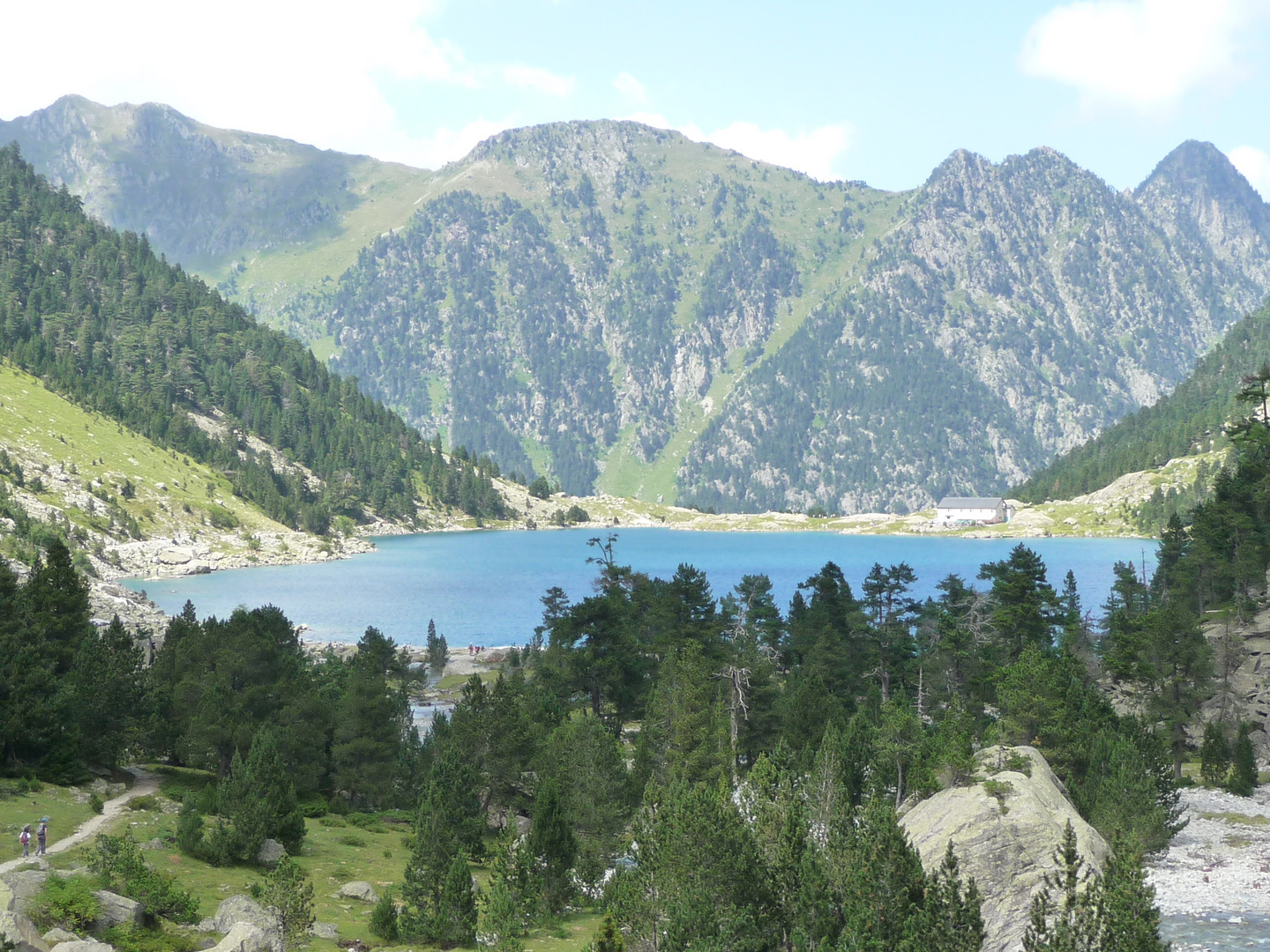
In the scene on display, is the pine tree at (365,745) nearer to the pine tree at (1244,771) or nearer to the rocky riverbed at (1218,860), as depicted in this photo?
the rocky riverbed at (1218,860)

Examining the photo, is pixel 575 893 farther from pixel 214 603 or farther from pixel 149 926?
pixel 214 603

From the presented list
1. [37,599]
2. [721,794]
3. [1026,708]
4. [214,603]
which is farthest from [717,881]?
[214,603]

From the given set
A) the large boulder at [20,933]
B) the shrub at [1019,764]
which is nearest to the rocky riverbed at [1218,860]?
the shrub at [1019,764]

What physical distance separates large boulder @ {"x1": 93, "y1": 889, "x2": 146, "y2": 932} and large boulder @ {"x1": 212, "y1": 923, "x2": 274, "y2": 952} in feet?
13.1

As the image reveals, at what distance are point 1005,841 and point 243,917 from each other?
29948mm

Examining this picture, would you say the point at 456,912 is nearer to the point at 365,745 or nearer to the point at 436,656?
the point at 365,745

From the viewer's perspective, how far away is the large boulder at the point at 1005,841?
38938 mm

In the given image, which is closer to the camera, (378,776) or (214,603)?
(378,776)

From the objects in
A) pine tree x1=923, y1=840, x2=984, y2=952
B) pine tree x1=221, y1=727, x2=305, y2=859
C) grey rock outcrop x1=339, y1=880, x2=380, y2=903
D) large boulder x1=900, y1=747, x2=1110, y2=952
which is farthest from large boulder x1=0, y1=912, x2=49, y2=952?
large boulder x1=900, y1=747, x2=1110, y2=952

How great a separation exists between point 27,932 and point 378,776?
4170 centimetres

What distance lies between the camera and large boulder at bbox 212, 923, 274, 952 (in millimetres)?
31391

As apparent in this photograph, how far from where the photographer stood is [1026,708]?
211ft

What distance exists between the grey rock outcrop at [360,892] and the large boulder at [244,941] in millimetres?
14874

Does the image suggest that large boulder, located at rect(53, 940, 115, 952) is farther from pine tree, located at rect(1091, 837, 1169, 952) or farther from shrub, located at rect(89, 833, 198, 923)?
pine tree, located at rect(1091, 837, 1169, 952)
